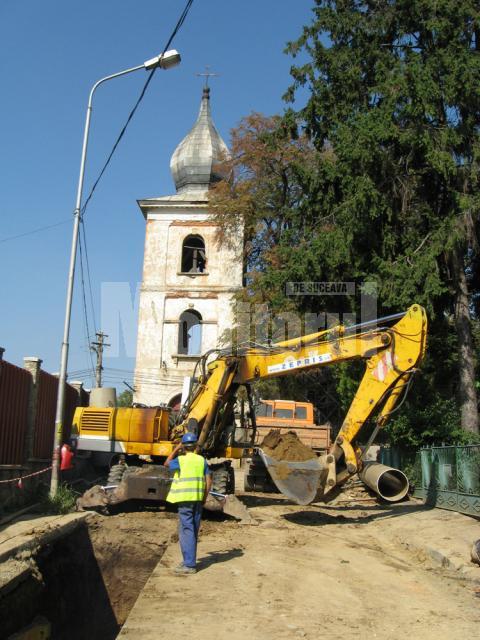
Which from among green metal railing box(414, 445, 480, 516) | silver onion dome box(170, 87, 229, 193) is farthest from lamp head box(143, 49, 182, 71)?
silver onion dome box(170, 87, 229, 193)

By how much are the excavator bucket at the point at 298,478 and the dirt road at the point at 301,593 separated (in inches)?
29.7

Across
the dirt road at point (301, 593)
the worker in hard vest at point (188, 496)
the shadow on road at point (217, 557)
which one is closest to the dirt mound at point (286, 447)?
the dirt road at point (301, 593)

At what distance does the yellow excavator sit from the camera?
480 inches

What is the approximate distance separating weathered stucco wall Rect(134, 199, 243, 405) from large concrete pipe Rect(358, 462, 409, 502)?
18.8 m

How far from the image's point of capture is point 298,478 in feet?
39.7

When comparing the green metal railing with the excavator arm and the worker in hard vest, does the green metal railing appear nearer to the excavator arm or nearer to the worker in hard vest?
the excavator arm

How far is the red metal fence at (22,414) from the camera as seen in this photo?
1343 cm

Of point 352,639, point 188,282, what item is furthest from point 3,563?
point 188,282

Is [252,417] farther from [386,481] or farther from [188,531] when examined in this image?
[188,531]

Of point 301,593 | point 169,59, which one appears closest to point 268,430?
point 169,59

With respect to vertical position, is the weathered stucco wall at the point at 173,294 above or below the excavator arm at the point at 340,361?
above

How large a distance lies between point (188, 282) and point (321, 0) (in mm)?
17256

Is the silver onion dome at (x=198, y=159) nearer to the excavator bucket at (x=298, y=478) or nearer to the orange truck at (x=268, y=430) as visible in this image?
the orange truck at (x=268, y=430)

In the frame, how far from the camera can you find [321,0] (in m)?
21.1
